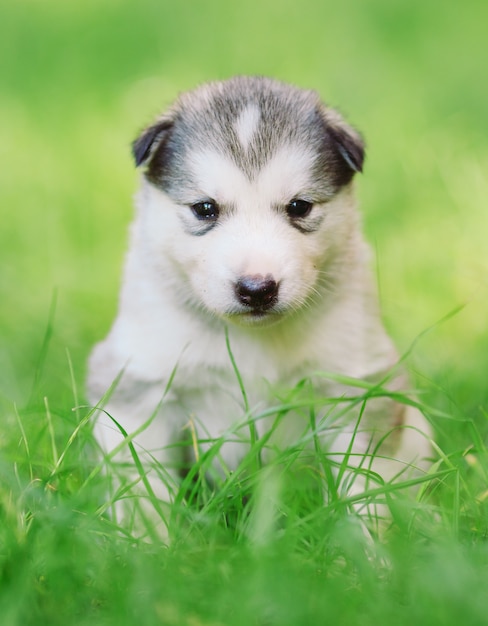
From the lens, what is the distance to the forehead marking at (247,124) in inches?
176

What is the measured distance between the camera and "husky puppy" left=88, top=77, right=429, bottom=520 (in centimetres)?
445

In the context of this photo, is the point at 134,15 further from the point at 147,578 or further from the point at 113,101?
the point at 147,578

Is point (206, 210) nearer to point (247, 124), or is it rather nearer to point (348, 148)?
point (247, 124)

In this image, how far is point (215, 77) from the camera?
8703 mm

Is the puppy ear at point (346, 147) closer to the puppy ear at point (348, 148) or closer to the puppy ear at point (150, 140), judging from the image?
the puppy ear at point (348, 148)

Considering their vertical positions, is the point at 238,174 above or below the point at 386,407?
above

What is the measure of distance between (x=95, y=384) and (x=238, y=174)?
52.1 inches

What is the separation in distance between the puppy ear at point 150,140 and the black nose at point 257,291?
0.93 meters

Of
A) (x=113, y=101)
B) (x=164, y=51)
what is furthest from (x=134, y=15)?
(x=113, y=101)

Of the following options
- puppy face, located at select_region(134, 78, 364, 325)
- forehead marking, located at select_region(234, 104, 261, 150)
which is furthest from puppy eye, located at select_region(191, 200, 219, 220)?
forehead marking, located at select_region(234, 104, 261, 150)

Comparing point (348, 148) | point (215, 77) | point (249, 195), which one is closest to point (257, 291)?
point (249, 195)

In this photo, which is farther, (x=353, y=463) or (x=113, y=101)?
(x=113, y=101)

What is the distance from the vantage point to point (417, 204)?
27.6ft

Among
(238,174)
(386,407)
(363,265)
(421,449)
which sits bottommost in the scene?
(421,449)
